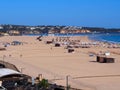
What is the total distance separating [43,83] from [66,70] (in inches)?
483

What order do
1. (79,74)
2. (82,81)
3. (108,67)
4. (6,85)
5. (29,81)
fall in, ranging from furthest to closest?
(108,67)
(79,74)
(82,81)
(29,81)
(6,85)

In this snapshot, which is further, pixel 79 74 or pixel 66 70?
pixel 66 70

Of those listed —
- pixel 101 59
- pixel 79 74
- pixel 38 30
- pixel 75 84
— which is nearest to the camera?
pixel 75 84

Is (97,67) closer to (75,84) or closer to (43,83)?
(75,84)

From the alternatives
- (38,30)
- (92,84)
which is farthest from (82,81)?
(38,30)

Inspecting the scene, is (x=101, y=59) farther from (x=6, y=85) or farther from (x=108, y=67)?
(x=6, y=85)

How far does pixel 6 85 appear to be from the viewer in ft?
52.6

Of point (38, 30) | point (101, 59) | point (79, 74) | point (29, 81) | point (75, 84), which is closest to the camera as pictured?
point (29, 81)

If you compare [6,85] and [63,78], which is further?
[63,78]

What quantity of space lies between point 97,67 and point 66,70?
2.91 m

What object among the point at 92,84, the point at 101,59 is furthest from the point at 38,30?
the point at 92,84

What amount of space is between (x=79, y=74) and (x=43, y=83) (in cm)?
1021

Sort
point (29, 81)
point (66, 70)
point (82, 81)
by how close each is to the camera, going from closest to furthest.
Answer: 1. point (29, 81)
2. point (82, 81)
3. point (66, 70)

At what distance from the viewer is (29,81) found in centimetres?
1750
